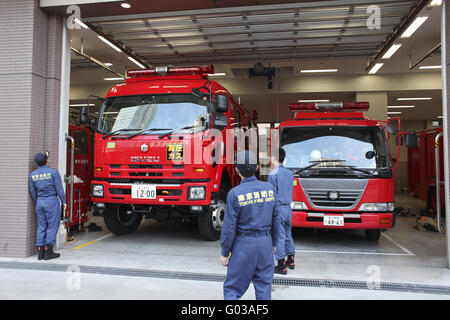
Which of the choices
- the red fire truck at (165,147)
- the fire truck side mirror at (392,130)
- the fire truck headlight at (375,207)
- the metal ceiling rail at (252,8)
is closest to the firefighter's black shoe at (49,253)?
the red fire truck at (165,147)

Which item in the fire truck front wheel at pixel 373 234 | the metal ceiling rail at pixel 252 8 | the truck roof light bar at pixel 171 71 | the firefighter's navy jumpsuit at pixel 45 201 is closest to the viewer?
the firefighter's navy jumpsuit at pixel 45 201

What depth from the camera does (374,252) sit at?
5.98 meters

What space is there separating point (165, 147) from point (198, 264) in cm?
195

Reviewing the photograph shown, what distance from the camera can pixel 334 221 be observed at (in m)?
5.78

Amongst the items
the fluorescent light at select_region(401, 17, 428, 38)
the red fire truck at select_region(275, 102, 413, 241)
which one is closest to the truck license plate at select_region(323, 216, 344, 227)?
the red fire truck at select_region(275, 102, 413, 241)

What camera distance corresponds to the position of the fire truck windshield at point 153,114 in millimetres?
5723

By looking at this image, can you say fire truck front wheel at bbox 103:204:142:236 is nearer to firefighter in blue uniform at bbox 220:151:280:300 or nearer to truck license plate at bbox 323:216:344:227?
truck license plate at bbox 323:216:344:227

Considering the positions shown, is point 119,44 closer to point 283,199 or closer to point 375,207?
point 283,199

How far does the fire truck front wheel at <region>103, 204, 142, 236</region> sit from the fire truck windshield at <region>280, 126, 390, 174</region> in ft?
11.5

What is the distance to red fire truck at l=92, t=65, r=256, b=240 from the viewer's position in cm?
557

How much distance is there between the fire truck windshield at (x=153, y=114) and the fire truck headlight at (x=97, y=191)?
93 cm

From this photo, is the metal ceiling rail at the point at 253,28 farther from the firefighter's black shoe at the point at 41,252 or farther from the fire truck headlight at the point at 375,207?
the firefighter's black shoe at the point at 41,252
